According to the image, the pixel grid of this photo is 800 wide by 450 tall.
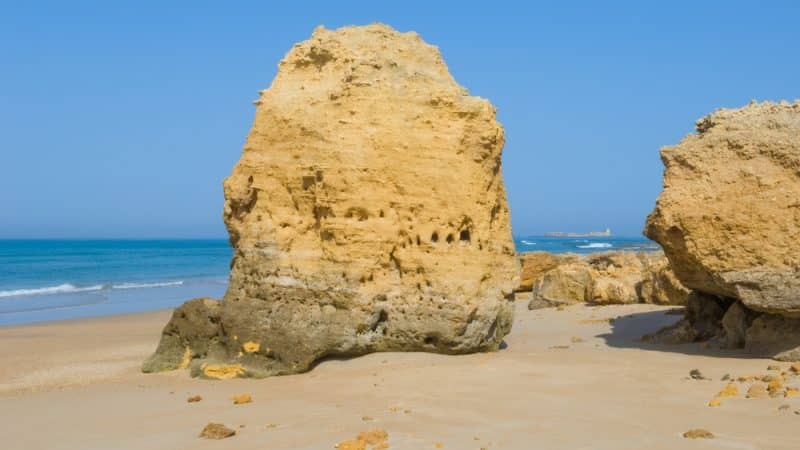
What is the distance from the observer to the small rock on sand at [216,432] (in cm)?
558

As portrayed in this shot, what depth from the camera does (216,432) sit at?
18.4ft

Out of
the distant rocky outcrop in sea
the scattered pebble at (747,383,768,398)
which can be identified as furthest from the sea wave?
the scattered pebble at (747,383,768,398)

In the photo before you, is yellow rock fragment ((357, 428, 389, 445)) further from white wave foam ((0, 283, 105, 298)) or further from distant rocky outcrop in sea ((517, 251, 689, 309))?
white wave foam ((0, 283, 105, 298))

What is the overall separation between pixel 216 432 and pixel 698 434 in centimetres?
309

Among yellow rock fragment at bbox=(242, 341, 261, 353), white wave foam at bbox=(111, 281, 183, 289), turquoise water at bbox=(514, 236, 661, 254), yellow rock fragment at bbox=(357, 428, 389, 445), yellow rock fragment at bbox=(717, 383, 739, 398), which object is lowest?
yellow rock fragment at bbox=(357, 428, 389, 445)

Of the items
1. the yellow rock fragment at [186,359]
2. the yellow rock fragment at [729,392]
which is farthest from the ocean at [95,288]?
the yellow rock fragment at [729,392]

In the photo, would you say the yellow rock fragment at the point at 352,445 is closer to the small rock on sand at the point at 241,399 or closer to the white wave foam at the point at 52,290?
the small rock on sand at the point at 241,399

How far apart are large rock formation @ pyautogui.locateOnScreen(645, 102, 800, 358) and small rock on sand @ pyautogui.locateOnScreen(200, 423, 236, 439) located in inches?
192

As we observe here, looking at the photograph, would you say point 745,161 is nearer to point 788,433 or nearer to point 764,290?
point 764,290

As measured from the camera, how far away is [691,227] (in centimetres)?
818

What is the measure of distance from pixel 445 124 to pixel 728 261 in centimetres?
315

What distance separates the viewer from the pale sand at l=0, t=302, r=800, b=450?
5.32 meters

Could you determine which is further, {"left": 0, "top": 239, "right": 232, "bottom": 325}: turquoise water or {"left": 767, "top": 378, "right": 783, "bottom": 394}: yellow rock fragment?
{"left": 0, "top": 239, "right": 232, "bottom": 325}: turquoise water

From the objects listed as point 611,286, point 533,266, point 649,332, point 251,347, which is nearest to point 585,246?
point 533,266
